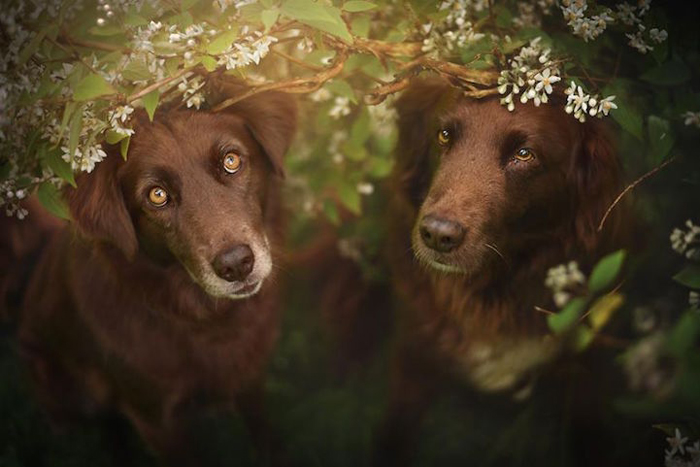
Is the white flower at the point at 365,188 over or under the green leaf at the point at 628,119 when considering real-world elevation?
under

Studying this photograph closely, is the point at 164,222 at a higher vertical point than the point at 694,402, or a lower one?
higher

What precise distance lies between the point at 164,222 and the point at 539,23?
1.54 meters

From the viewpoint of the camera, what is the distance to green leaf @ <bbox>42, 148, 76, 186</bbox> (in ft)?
6.28

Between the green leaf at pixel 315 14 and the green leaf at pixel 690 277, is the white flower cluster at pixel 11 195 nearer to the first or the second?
the green leaf at pixel 315 14

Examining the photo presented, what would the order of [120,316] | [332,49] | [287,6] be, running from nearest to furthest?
[287,6]
[332,49]
[120,316]

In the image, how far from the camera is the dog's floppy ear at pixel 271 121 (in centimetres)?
234

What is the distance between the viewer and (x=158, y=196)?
217cm

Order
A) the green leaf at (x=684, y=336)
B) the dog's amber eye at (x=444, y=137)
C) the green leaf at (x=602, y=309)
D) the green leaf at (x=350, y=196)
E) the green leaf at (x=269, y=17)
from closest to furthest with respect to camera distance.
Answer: the green leaf at (x=269, y=17) → the green leaf at (x=684, y=336) → the dog's amber eye at (x=444, y=137) → the green leaf at (x=602, y=309) → the green leaf at (x=350, y=196)

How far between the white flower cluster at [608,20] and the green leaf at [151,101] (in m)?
1.32

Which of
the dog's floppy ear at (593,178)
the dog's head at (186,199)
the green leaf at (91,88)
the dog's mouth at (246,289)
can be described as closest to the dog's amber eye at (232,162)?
the dog's head at (186,199)

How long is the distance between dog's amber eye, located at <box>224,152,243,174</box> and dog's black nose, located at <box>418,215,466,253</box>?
68cm

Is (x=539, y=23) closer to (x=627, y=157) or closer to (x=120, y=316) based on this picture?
(x=627, y=157)

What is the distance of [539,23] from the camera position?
2336mm

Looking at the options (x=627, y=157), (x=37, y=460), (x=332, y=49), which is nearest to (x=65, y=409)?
(x=37, y=460)
